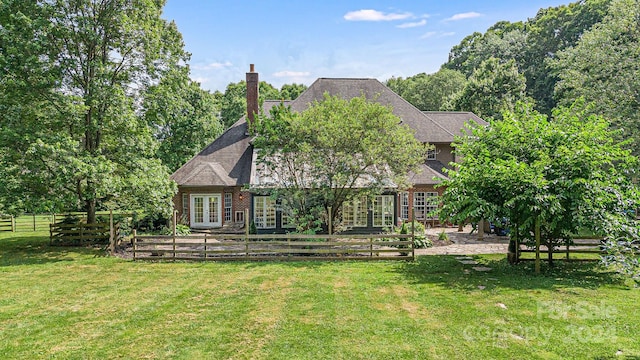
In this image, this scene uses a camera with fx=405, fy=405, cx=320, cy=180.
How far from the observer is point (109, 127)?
17.4 metres

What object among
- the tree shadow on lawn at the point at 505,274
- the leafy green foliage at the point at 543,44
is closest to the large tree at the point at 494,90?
the leafy green foliage at the point at 543,44

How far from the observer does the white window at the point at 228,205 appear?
24969mm

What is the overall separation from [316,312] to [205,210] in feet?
55.1

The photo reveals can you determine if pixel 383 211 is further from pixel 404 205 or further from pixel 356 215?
pixel 404 205

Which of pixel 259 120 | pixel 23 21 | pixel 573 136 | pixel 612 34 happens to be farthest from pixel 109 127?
pixel 612 34

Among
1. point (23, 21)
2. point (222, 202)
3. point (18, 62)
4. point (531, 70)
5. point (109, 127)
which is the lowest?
point (222, 202)

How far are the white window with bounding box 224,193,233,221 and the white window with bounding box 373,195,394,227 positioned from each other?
9.31 meters

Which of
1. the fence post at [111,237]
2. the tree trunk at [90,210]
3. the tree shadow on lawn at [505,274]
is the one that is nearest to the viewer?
the tree shadow on lawn at [505,274]

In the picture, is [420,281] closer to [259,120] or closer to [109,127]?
[259,120]

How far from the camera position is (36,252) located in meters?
17.3

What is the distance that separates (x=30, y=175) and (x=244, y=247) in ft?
29.0

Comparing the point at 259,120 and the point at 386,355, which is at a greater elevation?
the point at 259,120

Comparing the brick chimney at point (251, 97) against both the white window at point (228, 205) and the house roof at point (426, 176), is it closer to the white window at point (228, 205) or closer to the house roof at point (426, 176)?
the white window at point (228, 205)

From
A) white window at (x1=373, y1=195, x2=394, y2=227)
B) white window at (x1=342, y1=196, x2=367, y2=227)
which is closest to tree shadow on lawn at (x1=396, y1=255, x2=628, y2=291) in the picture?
white window at (x1=373, y1=195, x2=394, y2=227)
